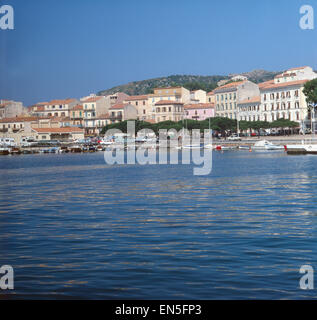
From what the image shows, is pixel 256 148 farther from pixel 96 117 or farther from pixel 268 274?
pixel 268 274

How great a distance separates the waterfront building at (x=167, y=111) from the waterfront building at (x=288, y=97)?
22216 mm

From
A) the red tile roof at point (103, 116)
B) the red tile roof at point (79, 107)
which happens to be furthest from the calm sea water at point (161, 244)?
the red tile roof at point (79, 107)

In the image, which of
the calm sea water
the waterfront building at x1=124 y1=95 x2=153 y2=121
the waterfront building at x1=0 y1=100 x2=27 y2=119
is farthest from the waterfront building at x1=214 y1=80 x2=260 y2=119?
the calm sea water

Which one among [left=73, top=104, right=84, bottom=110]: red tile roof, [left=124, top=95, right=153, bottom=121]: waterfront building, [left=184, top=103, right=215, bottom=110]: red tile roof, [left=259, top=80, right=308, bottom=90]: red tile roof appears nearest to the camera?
[left=259, top=80, right=308, bottom=90]: red tile roof

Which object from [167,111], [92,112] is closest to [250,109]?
[167,111]

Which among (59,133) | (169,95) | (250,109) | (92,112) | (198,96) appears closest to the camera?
(250,109)

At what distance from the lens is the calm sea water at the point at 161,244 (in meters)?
12.2

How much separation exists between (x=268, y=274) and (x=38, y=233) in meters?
8.71

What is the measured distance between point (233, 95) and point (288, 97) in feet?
66.9

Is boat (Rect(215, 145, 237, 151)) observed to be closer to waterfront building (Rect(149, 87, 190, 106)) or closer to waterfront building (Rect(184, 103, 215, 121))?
waterfront building (Rect(184, 103, 215, 121))

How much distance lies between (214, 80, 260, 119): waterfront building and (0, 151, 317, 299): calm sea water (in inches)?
4226

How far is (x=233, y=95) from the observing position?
139375mm

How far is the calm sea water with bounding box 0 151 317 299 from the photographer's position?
12250 mm

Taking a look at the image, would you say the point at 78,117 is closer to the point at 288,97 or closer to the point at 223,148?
the point at 288,97
